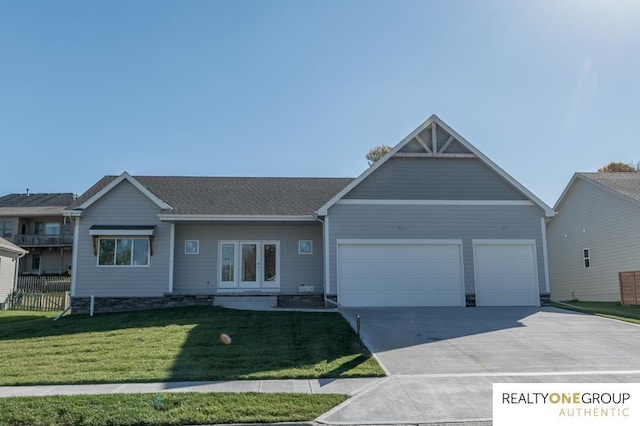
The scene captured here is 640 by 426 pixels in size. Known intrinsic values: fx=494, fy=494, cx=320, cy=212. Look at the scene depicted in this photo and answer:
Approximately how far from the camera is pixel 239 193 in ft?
64.3

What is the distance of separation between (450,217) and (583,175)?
10.9 m

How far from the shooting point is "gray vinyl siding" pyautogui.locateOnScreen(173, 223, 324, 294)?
17.7m

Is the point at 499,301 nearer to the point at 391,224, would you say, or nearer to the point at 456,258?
the point at 456,258

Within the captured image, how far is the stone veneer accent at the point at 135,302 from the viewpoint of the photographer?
16828mm

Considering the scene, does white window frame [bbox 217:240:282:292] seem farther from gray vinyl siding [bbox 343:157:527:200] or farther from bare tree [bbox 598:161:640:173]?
bare tree [bbox 598:161:640:173]

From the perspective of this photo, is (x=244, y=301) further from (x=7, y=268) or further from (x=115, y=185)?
(x=7, y=268)

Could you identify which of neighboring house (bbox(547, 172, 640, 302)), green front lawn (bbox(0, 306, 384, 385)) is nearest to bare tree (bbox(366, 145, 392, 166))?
neighboring house (bbox(547, 172, 640, 302))

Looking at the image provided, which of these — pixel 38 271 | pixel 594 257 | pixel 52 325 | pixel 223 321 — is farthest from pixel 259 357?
pixel 38 271

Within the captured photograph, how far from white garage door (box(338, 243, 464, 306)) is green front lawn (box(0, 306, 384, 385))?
241 centimetres

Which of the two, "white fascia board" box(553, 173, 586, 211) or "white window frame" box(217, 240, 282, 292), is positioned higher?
"white fascia board" box(553, 173, 586, 211)

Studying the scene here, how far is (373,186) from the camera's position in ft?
54.7

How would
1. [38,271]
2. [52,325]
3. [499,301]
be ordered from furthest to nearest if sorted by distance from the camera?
[38,271] → [499,301] → [52,325]

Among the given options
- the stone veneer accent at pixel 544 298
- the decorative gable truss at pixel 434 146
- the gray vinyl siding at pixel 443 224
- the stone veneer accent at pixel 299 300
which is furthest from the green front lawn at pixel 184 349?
the stone veneer accent at pixel 544 298

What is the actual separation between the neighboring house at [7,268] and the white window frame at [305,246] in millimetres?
14944
